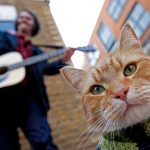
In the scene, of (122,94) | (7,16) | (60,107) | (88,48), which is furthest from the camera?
(7,16)

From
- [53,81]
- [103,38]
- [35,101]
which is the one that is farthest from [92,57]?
[53,81]

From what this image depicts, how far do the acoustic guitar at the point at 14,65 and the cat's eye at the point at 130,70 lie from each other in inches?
20.9

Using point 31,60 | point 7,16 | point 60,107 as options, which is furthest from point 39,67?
point 7,16

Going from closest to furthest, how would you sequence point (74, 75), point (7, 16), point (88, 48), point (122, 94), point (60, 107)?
point (122, 94) → point (74, 75) → point (88, 48) → point (60, 107) → point (7, 16)

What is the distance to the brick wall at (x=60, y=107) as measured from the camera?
5.41 ft

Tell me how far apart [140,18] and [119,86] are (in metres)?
0.32

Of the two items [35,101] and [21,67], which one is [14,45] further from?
[35,101]

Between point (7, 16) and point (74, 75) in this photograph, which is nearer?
point (74, 75)

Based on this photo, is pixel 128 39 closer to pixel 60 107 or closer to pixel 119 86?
pixel 119 86

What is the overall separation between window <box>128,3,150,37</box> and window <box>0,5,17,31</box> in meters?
1.03

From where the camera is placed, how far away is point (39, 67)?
1.15 meters

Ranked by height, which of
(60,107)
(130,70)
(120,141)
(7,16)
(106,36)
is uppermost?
(7,16)

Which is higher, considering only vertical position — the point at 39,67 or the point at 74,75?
the point at 39,67

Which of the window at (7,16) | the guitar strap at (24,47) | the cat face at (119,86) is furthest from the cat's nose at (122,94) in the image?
the window at (7,16)
